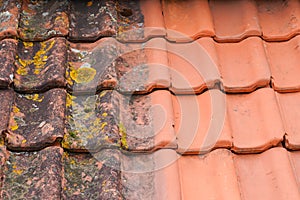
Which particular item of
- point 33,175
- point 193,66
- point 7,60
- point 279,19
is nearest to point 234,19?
point 279,19

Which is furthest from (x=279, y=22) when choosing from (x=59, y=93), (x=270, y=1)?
(x=59, y=93)

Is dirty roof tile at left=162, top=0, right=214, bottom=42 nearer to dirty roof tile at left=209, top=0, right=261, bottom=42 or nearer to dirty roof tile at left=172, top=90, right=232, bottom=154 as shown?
dirty roof tile at left=209, top=0, right=261, bottom=42

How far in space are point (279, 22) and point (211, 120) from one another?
1.74ft

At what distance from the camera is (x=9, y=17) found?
1.78 metres

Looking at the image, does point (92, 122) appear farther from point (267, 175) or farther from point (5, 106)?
point (267, 175)

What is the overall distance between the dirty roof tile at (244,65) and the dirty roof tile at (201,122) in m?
0.08

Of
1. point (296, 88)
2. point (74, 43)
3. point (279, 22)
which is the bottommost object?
point (296, 88)

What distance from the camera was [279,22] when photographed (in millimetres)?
1936

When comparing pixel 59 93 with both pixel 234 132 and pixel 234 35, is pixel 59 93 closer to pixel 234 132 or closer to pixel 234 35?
pixel 234 132

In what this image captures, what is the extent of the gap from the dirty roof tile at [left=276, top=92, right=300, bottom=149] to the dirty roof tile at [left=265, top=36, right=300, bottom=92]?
0.03 meters

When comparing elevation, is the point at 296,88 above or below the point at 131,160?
above

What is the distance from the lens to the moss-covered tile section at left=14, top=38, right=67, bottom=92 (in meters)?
1.59

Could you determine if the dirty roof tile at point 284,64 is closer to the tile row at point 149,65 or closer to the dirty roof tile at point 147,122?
the tile row at point 149,65

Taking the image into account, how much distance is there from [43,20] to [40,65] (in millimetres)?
219
